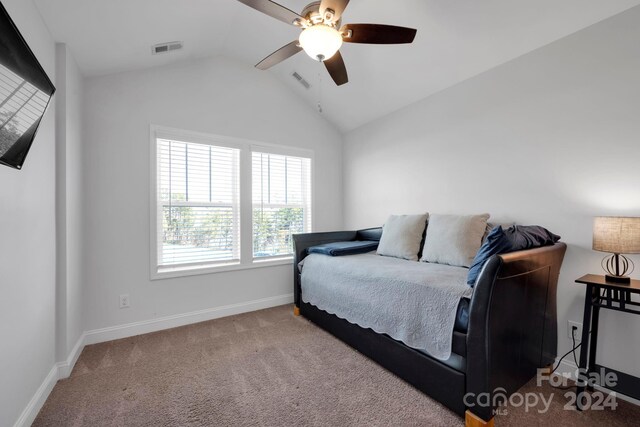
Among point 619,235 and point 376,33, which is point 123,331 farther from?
point 619,235

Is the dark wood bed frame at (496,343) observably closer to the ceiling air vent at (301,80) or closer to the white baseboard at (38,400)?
the white baseboard at (38,400)

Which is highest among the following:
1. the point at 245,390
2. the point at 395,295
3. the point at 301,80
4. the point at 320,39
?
the point at 301,80

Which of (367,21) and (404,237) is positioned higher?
(367,21)

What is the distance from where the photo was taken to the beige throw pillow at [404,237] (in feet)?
8.74

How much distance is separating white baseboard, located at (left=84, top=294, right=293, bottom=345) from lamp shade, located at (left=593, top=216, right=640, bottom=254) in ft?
9.68

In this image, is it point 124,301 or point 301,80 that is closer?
point 124,301

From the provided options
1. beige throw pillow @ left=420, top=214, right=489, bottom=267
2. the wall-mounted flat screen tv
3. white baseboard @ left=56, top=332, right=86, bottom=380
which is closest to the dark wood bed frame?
beige throw pillow @ left=420, top=214, right=489, bottom=267

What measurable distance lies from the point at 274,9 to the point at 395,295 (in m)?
1.88

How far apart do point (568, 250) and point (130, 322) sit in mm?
3670

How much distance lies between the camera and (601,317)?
1807 mm

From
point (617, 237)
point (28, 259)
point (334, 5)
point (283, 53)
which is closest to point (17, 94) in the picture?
point (28, 259)

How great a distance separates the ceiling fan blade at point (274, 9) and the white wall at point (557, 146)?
181 centimetres

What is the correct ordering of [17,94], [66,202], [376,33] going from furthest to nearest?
[66,202] → [376,33] → [17,94]

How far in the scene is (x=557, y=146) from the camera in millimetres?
2023
